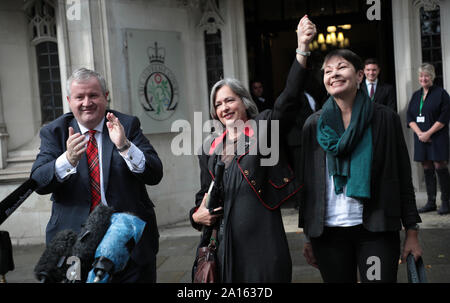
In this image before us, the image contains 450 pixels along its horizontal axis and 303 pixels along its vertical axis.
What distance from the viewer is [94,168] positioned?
109 inches

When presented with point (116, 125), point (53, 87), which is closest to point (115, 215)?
point (116, 125)

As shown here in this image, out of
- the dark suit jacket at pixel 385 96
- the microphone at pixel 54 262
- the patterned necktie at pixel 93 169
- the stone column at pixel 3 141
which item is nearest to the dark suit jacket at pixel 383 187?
the patterned necktie at pixel 93 169

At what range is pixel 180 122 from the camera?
27.6 ft

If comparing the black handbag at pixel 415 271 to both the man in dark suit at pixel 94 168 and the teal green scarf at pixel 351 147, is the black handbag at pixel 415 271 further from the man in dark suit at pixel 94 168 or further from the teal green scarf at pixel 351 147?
the man in dark suit at pixel 94 168

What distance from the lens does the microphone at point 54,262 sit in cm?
177

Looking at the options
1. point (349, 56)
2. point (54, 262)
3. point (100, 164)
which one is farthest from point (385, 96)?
point (54, 262)

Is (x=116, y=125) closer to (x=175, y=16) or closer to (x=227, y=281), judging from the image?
(x=227, y=281)

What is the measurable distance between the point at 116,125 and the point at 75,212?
0.51 metres

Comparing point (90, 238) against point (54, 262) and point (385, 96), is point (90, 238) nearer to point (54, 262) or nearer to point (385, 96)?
point (54, 262)

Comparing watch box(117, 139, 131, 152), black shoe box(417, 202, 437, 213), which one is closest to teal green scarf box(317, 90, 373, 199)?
watch box(117, 139, 131, 152)

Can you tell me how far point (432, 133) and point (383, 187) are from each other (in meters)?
4.87

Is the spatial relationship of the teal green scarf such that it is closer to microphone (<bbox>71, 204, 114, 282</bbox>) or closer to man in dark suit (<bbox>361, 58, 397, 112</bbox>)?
microphone (<bbox>71, 204, 114, 282</bbox>)

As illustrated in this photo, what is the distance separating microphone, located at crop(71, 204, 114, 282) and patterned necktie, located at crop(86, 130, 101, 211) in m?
0.84

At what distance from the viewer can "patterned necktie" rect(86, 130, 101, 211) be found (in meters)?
2.74
